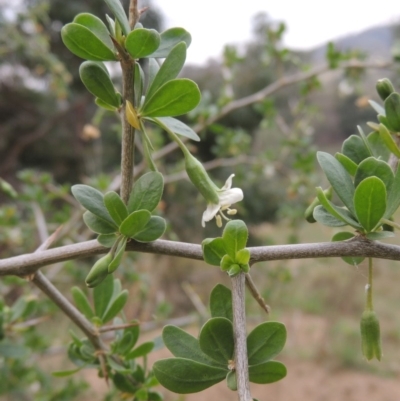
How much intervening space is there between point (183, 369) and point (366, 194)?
148 millimetres

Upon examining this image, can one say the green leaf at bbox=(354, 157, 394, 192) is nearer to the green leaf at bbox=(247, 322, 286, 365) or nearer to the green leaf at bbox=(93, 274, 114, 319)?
the green leaf at bbox=(247, 322, 286, 365)

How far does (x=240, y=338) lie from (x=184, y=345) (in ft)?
0.20

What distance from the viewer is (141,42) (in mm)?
217

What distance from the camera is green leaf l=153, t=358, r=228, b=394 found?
0.76 ft

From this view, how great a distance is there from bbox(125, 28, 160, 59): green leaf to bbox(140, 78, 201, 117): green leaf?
2 centimetres

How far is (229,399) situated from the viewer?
2.15 m

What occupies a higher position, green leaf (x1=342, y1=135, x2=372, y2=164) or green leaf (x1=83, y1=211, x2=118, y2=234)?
green leaf (x1=342, y1=135, x2=372, y2=164)

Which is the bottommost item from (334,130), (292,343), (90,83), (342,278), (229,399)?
(90,83)

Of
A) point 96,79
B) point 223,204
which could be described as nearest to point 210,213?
point 223,204

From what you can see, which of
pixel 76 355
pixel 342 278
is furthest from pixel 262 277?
pixel 76 355

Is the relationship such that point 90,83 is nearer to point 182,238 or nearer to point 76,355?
point 76,355

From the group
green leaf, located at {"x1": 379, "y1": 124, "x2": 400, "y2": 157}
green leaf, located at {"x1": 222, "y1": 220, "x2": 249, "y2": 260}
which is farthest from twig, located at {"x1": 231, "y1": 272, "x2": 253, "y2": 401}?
green leaf, located at {"x1": 379, "y1": 124, "x2": 400, "y2": 157}

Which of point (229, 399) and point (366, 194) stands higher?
point (229, 399)

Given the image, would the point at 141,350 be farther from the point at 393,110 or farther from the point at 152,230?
the point at 393,110
